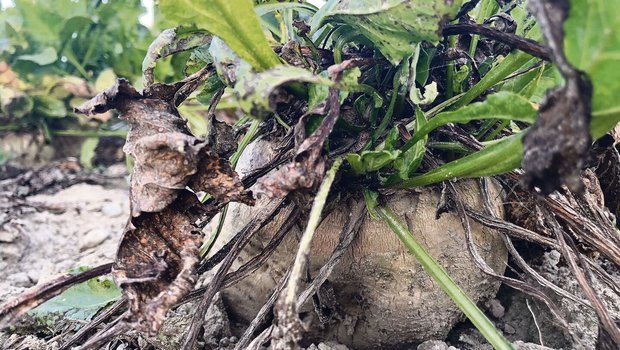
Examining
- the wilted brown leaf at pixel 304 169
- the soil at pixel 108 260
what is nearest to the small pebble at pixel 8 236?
the soil at pixel 108 260

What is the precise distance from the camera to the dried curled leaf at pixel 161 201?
731 millimetres

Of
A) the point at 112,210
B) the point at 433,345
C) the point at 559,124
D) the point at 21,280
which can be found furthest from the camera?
the point at 112,210

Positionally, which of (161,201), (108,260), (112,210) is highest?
(161,201)

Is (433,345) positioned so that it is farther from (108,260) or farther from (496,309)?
(108,260)

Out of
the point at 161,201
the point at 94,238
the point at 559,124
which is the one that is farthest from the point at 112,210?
the point at 559,124

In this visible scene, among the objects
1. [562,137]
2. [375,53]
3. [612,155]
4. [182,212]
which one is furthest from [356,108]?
[612,155]

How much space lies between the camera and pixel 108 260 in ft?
4.98

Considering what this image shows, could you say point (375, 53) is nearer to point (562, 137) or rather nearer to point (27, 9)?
point (562, 137)

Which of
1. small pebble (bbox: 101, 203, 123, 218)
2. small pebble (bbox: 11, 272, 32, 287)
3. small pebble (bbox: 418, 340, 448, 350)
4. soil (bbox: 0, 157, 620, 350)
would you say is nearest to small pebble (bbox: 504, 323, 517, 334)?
soil (bbox: 0, 157, 620, 350)

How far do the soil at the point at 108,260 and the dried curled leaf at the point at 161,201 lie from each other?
29 centimetres

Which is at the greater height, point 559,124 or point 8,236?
point 559,124

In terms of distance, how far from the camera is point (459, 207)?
927mm

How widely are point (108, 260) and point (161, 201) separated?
856mm

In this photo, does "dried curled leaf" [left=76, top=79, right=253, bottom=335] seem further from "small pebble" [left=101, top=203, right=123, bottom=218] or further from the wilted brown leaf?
"small pebble" [left=101, top=203, right=123, bottom=218]
